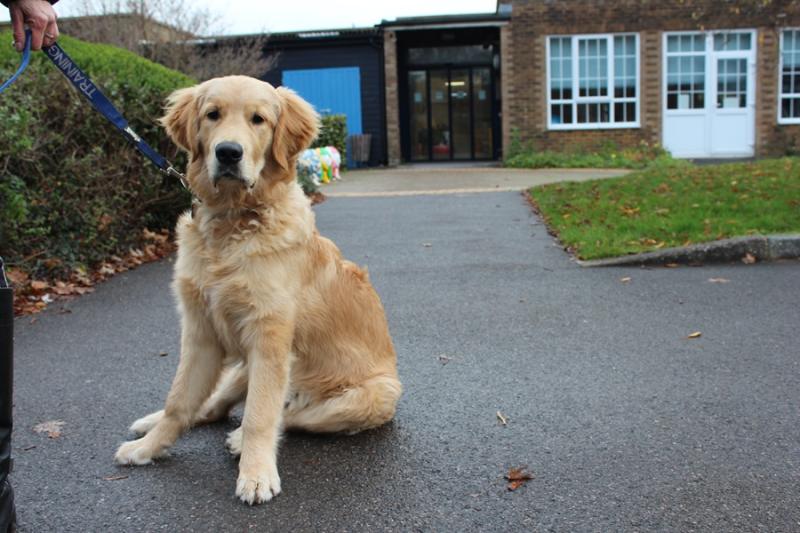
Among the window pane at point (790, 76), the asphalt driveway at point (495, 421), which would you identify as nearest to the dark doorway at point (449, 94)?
the window pane at point (790, 76)

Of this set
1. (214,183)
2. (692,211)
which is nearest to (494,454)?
(214,183)

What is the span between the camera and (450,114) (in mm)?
24328

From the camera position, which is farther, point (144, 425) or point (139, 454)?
point (144, 425)

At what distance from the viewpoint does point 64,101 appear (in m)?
7.55

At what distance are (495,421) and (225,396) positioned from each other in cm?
135

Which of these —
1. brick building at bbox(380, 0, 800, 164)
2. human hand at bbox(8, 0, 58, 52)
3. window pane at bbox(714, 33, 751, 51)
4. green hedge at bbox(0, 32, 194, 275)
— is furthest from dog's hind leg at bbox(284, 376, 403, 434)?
window pane at bbox(714, 33, 751, 51)

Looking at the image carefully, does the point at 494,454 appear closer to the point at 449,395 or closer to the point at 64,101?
the point at 449,395

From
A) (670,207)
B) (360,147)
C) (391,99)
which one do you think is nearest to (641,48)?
(391,99)

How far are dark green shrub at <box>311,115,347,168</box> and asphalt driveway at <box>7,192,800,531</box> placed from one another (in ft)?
46.1

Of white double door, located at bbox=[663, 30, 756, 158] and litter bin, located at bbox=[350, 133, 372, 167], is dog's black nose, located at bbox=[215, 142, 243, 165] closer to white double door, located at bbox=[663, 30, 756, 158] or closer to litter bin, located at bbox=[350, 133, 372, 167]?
litter bin, located at bbox=[350, 133, 372, 167]

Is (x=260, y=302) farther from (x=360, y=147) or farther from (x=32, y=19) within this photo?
(x=360, y=147)

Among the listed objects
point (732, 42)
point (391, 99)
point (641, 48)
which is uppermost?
point (732, 42)

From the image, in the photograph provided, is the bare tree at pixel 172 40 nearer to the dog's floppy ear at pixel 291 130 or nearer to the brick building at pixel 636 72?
the brick building at pixel 636 72

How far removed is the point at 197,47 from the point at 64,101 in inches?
615
